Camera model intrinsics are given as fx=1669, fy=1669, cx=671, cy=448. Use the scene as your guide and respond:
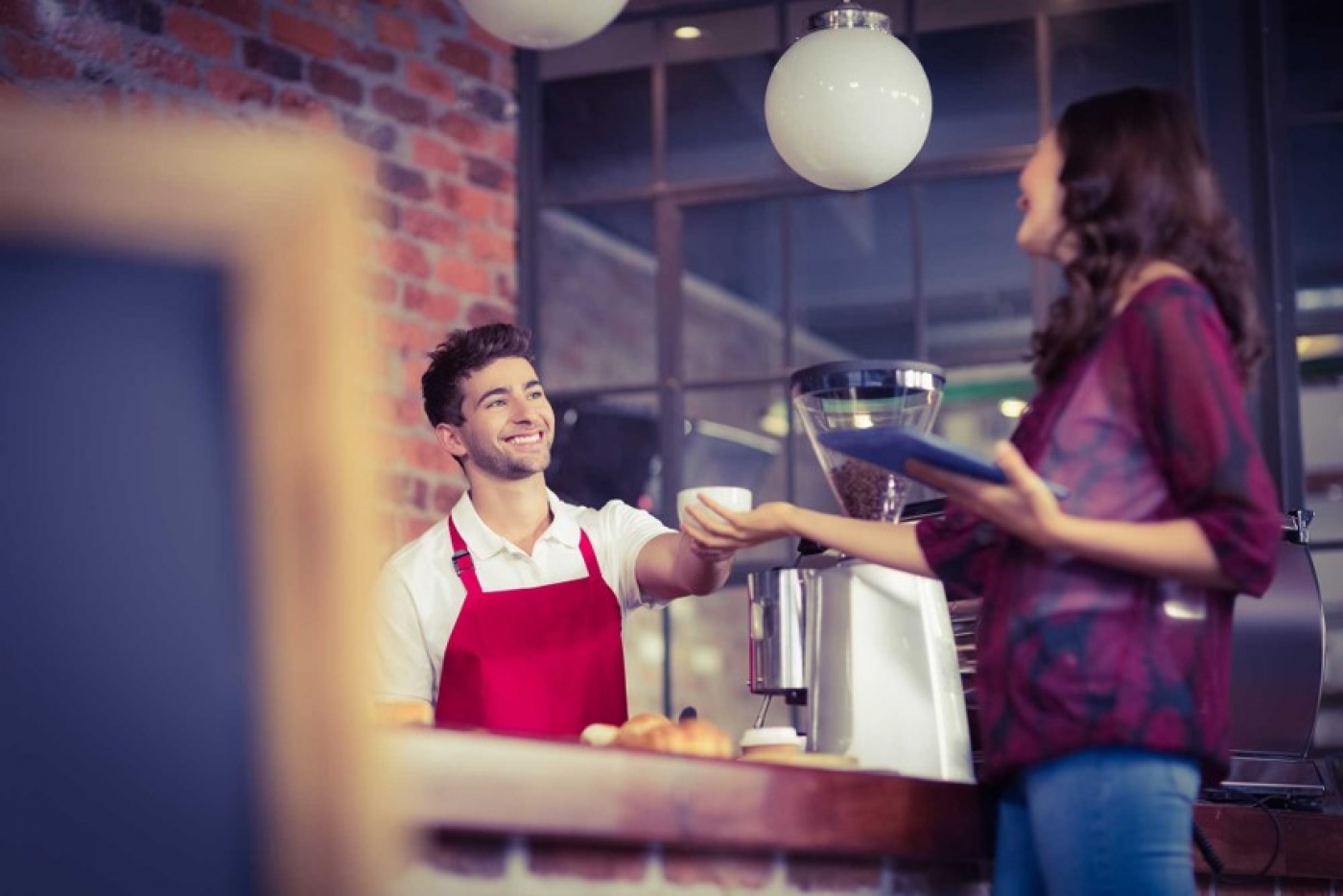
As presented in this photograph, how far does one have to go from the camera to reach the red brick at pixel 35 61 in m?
2.79

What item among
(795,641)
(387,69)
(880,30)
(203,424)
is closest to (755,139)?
(387,69)

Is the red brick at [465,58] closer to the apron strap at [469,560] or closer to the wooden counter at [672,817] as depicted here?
the apron strap at [469,560]

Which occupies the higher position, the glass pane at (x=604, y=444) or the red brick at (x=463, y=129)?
the red brick at (x=463, y=129)

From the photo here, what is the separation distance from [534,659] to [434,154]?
1423 mm

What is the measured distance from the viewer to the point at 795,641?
1906 mm

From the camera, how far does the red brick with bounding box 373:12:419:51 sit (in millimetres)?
3422

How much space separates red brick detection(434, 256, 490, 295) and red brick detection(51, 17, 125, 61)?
0.78 metres

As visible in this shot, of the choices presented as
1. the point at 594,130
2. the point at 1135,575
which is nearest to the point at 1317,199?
the point at 594,130

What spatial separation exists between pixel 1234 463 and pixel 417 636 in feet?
4.66

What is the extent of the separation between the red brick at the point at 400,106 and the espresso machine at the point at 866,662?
1.80 metres

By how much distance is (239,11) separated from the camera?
3.14 m

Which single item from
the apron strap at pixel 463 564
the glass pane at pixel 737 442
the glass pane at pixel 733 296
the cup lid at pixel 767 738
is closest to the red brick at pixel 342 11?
the apron strap at pixel 463 564

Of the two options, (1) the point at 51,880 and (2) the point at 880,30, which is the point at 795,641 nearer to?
(2) the point at 880,30

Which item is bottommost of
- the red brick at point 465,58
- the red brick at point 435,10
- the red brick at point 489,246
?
the red brick at point 489,246
